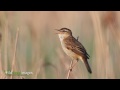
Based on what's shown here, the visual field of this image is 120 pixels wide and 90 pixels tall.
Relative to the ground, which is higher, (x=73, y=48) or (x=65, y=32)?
(x=65, y=32)

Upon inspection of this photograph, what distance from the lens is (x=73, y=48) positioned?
156 inches

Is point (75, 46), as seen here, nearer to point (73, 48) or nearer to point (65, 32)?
point (73, 48)

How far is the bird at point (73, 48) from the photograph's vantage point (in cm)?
395

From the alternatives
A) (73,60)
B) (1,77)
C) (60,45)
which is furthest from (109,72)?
(1,77)

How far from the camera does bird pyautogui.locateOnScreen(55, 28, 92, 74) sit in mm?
3949

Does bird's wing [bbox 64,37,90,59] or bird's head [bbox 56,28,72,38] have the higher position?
bird's head [bbox 56,28,72,38]

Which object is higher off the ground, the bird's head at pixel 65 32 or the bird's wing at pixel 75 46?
the bird's head at pixel 65 32

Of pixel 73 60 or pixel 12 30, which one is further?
pixel 12 30

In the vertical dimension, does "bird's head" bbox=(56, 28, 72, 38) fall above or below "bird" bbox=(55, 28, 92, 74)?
above

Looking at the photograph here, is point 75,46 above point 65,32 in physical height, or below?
below

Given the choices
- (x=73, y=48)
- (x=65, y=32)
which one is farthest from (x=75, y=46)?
(x=65, y=32)
